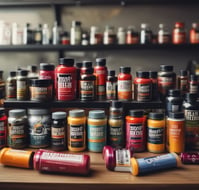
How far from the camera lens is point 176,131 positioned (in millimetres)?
1077

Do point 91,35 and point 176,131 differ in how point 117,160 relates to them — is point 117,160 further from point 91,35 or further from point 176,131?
point 91,35

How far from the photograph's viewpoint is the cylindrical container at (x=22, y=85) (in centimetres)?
120

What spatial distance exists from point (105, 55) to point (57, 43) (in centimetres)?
46

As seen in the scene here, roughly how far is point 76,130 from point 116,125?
15 centimetres

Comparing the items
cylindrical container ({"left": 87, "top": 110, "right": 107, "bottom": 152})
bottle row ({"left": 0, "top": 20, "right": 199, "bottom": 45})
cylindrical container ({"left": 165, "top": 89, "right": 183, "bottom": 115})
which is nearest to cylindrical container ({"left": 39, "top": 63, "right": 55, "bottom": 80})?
cylindrical container ({"left": 87, "top": 110, "right": 107, "bottom": 152})

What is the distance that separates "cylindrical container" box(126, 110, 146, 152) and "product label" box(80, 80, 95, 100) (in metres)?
0.16

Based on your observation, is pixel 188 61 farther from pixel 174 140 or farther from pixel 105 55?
pixel 174 140

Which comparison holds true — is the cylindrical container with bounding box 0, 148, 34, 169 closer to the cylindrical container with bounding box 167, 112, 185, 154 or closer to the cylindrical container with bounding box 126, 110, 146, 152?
the cylindrical container with bounding box 126, 110, 146, 152

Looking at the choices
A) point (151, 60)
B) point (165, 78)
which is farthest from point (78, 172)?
point (151, 60)

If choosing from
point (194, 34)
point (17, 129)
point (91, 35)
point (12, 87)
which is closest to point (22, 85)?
point (12, 87)

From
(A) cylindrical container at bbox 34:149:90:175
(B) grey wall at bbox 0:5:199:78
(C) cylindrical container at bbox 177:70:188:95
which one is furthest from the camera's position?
(B) grey wall at bbox 0:5:199:78

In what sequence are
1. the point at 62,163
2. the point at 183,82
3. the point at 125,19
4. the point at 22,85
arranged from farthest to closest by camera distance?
the point at 125,19 < the point at 183,82 < the point at 22,85 < the point at 62,163

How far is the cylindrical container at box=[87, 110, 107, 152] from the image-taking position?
1.10m

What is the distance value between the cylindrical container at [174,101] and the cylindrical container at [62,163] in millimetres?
391
